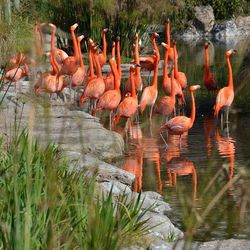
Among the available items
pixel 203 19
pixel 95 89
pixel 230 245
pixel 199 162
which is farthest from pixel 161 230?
pixel 203 19

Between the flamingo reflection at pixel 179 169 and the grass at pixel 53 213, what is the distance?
2.90 metres

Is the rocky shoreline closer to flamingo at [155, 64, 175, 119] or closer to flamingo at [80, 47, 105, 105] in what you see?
flamingo at [155, 64, 175, 119]

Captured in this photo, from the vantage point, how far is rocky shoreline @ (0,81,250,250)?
132 inches

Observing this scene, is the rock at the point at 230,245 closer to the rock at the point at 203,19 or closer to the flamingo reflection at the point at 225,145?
the flamingo reflection at the point at 225,145

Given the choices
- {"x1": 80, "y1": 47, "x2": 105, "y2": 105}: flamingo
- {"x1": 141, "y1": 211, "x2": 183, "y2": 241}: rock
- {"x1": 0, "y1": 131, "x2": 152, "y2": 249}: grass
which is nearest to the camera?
{"x1": 0, "y1": 131, "x2": 152, "y2": 249}: grass

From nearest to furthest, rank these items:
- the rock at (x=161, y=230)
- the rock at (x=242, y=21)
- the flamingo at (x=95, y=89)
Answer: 1. the rock at (x=161, y=230)
2. the flamingo at (x=95, y=89)
3. the rock at (x=242, y=21)

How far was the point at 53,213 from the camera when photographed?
312 centimetres

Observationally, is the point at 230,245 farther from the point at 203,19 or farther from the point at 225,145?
the point at 203,19

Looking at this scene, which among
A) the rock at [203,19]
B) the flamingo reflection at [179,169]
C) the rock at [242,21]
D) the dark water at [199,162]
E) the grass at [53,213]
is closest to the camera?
the grass at [53,213]

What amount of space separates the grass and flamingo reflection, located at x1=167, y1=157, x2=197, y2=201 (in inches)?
114

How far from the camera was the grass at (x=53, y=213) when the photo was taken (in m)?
2.57

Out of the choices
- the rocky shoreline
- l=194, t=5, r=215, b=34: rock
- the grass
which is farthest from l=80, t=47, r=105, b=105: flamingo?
l=194, t=5, r=215, b=34: rock

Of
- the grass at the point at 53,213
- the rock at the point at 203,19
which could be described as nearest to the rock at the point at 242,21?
the rock at the point at 203,19

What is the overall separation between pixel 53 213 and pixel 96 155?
426 centimetres
